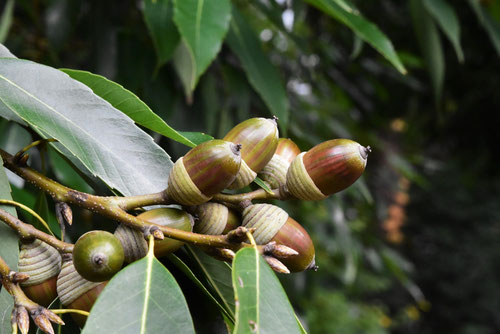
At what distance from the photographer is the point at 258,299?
0.35 metres

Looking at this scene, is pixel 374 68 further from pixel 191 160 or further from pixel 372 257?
pixel 191 160

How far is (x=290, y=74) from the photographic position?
6.09ft

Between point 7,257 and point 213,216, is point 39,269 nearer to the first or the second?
point 7,257

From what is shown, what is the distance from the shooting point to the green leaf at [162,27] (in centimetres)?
87

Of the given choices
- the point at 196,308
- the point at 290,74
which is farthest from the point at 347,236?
the point at 196,308

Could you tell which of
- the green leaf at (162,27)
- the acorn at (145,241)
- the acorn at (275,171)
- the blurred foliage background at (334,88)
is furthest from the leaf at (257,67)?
the acorn at (145,241)

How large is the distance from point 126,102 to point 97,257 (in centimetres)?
16

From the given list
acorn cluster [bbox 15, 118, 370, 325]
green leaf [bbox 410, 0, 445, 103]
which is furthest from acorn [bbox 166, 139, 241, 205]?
green leaf [bbox 410, 0, 445, 103]

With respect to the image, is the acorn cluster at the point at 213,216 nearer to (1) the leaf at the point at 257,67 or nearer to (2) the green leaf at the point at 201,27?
(2) the green leaf at the point at 201,27

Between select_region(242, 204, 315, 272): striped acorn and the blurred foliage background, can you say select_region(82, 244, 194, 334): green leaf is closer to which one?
select_region(242, 204, 315, 272): striped acorn

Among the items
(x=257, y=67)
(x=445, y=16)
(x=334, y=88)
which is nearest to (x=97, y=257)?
(x=257, y=67)

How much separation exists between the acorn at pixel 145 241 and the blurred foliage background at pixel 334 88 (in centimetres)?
19

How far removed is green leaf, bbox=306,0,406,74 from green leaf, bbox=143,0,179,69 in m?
0.25

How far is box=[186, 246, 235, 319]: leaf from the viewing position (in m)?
0.46
